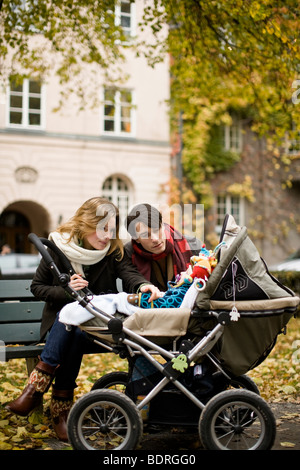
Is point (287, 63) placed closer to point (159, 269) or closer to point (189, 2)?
point (189, 2)

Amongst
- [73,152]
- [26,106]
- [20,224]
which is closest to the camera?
[26,106]

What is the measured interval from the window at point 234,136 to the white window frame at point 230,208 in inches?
72.9

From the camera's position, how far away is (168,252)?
387 centimetres

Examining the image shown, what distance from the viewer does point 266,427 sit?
2988 mm

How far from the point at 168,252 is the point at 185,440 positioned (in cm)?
128

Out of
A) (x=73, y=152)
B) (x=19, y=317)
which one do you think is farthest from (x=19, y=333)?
(x=73, y=152)

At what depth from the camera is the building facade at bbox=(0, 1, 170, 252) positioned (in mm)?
17438

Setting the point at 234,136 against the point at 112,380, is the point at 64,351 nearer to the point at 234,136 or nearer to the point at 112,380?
the point at 112,380

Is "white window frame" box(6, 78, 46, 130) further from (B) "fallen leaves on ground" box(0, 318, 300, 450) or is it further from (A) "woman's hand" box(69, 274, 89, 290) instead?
(A) "woman's hand" box(69, 274, 89, 290)

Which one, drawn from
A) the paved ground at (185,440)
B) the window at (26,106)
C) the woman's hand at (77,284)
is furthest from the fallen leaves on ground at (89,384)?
the window at (26,106)

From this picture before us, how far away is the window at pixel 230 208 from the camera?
819 inches

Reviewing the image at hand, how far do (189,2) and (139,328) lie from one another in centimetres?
505

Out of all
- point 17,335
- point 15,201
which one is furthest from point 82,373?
point 15,201

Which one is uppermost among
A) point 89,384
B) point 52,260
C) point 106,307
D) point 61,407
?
point 52,260
